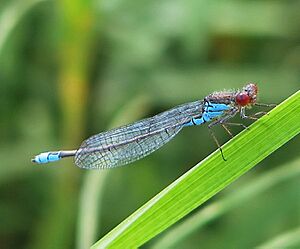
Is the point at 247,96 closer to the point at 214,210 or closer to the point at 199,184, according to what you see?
the point at 214,210

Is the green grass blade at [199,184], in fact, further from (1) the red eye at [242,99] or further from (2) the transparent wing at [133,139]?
(2) the transparent wing at [133,139]

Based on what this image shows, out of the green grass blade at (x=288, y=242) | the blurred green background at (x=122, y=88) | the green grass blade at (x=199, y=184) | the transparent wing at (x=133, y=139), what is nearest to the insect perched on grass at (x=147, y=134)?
the transparent wing at (x=133, y=139)

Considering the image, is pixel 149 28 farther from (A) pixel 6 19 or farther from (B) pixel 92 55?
(A) pixel 6 19

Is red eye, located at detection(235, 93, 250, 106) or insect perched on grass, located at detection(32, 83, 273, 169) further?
insect perched on grass, located at detection(32, 83, 273, 169)

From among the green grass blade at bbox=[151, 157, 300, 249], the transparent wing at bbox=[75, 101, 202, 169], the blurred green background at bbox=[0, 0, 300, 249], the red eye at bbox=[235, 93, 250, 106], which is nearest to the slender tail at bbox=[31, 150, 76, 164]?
the transparent wing at bbox=[75, 101, 202, 169]

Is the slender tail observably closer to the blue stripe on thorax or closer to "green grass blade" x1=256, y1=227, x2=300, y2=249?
the blue stripe on thorax

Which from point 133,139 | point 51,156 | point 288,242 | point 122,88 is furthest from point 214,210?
point 122,88
